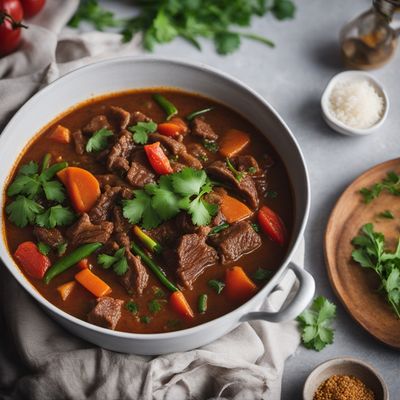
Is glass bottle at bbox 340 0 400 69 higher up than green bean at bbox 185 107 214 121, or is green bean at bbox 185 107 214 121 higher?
glass bottle at bbox 340 0 400 69

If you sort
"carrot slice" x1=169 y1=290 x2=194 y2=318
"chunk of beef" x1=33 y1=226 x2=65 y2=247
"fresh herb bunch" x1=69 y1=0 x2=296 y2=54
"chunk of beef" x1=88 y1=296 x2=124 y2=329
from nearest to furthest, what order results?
"chunk of beef" x1=88 y1=296 x2=124 y2=329 → "carrot slice" x1=169 y1=290 x2=194 y2=318 → "chunk of beef" x1=33 y1=226 x2=65 y2=247 → "fresh herb bunch" x1=69 y1=0 x2=296 y2=54

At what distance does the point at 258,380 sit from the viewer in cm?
450

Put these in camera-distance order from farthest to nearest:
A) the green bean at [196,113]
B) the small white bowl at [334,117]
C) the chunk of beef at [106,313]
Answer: the small white bowl at [334,117] → the green bean at [196,113] → the chunk of beef at [106,313]

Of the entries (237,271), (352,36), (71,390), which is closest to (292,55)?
(352,36)

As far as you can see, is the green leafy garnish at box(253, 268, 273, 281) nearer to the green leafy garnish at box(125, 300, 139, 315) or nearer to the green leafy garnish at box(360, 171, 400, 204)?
the green leafy garnish at box(125, 300, 139, 315)

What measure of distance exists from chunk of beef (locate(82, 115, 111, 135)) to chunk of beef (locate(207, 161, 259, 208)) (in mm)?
908

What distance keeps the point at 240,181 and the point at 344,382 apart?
5.25 feet

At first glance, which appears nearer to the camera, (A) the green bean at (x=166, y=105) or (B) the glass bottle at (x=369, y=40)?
(A) the green bean at (x=166, y=105)

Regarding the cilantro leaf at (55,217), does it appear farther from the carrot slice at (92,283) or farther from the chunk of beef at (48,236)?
the carrot slice at (92,283)

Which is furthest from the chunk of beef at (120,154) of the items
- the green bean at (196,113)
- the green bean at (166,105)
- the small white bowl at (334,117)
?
the small white bowl at (334,117)

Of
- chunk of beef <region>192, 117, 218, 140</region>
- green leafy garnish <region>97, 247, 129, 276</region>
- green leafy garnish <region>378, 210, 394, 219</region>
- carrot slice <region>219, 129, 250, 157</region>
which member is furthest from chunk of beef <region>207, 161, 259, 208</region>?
green leafy garnish <region>378, 210, 394, 219</region>

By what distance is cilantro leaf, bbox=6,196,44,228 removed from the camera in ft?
15.1

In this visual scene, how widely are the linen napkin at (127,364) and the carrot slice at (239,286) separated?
1.36 ft

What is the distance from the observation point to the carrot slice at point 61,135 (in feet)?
16.6
